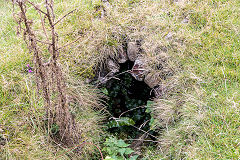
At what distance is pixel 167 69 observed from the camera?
3.02 meters

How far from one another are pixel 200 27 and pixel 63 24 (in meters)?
2.28

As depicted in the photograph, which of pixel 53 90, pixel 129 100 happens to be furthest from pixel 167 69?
pixel 53 90

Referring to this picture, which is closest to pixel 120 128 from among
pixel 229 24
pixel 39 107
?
pixel 39 107

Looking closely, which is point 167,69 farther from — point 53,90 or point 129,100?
point 53,90

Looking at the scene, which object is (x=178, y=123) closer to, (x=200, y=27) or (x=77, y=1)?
(x=200, y=27)

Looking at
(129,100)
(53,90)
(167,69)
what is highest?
(53,90)

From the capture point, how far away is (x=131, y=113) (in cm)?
415

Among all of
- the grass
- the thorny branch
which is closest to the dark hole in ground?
the grass

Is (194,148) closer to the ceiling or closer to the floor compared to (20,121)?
closer to the floor

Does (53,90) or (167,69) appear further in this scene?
(167,69)

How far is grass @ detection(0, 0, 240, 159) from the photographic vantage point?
227cm

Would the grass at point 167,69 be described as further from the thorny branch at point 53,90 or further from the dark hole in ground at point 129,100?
the dark hole in ground at point 129,100

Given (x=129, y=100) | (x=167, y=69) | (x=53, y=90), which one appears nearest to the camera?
(x=53, y=90)

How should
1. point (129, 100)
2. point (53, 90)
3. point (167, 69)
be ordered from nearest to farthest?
point (53, 90) < point (167, 69) < point (129, 100)
